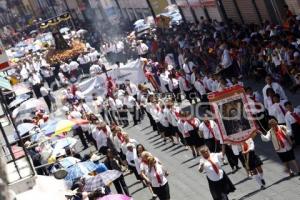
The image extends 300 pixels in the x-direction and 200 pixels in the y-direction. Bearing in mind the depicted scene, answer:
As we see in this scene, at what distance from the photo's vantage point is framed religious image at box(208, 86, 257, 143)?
553 inches

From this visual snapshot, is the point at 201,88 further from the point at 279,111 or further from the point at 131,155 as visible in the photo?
the point at 279,111

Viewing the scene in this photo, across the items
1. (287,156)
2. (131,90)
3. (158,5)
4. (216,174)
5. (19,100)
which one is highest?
(158,5)

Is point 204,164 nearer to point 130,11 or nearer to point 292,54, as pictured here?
point 292,54

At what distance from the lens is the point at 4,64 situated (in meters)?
12.1

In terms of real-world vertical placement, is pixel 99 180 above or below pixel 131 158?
above

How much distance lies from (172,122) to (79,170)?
474 cm

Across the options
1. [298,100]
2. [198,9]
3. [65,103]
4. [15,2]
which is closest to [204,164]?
[298,100]

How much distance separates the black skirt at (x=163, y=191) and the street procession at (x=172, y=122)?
0.08 feet

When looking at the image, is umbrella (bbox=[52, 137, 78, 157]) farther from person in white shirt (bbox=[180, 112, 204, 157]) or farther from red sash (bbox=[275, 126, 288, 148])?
red sash (bbox=[275, 126, 288, 148])

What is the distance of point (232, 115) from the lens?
14.0m

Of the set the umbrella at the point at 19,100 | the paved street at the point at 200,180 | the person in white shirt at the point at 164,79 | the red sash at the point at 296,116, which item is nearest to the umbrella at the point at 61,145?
the paved street at the point at 200,180

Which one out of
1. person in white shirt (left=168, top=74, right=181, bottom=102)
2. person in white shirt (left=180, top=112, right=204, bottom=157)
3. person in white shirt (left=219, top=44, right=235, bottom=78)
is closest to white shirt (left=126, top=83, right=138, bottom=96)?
person in white shirt (left=168, top=74, right=181, bottom=102)

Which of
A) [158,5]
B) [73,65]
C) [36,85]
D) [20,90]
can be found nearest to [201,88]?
[20,90]

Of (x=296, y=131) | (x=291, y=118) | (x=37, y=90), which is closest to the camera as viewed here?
(x=291, y=118)
